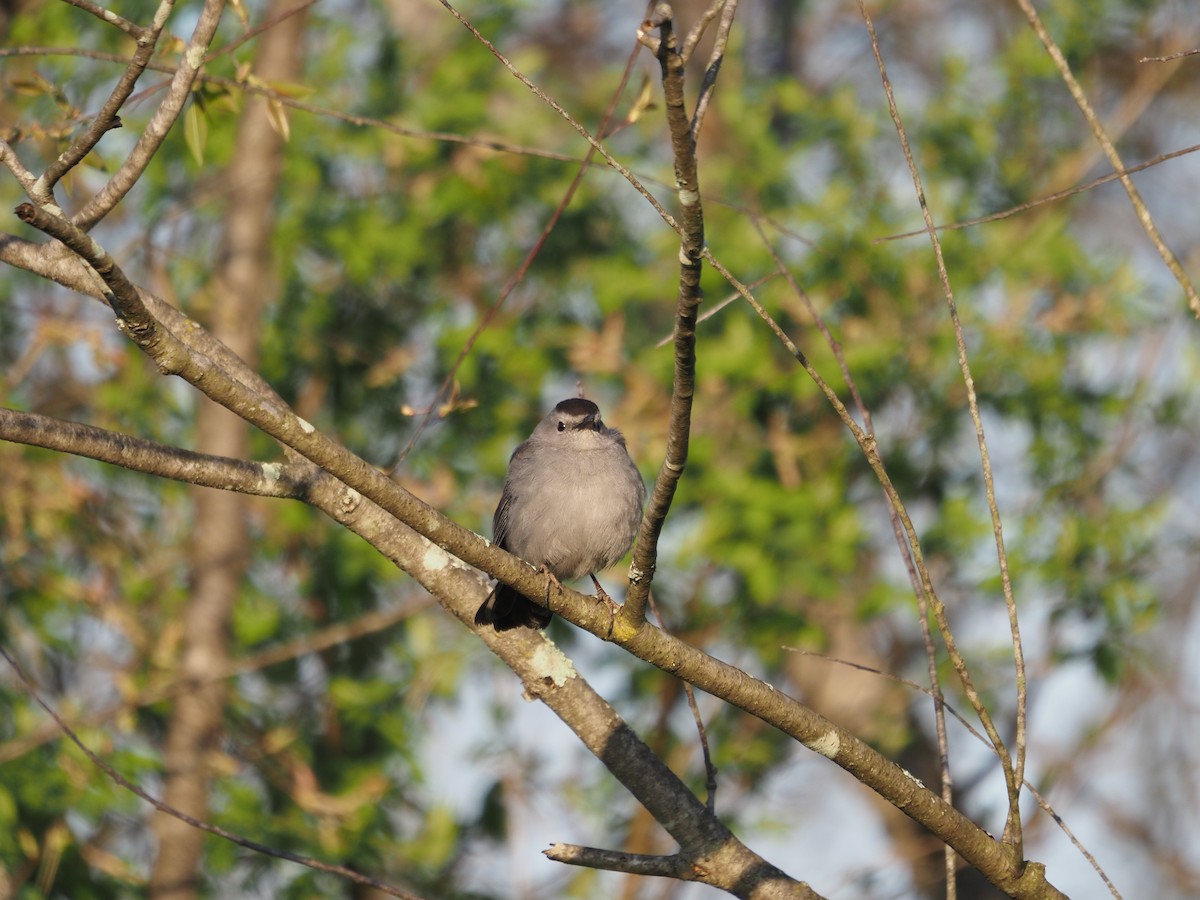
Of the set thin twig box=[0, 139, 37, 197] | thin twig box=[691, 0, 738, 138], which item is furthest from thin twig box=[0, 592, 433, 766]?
thin twig box=[691, 0, 738, 138]

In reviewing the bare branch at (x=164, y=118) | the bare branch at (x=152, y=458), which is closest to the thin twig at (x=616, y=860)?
the bare branch at (x=152, y=458)

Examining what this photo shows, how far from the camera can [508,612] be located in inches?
166

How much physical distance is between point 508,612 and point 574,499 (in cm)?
94

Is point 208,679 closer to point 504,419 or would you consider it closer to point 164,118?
point 504,419

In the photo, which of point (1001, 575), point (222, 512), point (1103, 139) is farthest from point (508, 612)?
point (222, 512)

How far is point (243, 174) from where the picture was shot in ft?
30.9

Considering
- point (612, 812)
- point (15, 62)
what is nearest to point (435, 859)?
point (612, 812)

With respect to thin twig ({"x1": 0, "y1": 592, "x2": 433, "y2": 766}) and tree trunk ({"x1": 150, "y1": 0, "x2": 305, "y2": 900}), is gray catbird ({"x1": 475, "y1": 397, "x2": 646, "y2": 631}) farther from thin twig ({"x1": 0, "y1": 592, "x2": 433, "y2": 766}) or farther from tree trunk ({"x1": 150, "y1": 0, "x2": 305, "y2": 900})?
tree trunk ({"x1": 150, "y1": 0, "x2": 305, "y2": 900})

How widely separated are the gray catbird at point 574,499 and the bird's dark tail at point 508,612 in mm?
294

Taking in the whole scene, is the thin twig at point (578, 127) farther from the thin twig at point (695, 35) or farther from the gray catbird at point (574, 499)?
the gray catbird at point (574, 499)

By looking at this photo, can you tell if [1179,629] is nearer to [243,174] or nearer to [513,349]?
[513,349]

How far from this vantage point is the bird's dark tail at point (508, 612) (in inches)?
157

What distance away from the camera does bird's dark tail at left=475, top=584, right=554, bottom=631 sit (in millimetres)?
3996

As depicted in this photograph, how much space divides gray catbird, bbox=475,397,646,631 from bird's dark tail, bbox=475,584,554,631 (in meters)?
0.29
